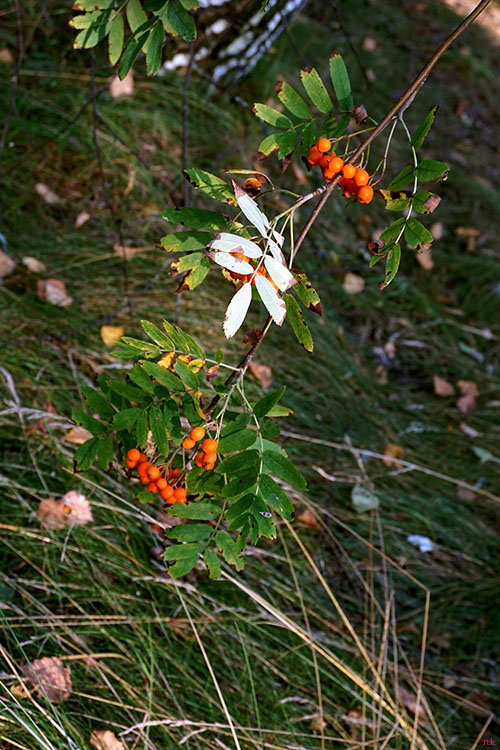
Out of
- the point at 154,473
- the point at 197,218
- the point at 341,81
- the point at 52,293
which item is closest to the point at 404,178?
the point at 341,81

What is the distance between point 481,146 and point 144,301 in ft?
9.10

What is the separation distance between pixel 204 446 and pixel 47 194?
145cm

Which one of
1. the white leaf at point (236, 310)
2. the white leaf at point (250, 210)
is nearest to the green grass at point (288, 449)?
the white leaf at point (236, 310)

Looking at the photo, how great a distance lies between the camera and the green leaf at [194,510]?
919 millimetres

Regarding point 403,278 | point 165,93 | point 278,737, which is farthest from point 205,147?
point 278,737

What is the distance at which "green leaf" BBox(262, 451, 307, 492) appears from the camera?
839 millimetres

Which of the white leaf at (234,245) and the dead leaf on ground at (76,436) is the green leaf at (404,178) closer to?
the white leaf at (234,245)

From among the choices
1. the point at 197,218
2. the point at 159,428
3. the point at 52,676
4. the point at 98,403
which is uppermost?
the point at 197,218

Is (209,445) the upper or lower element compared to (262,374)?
upper

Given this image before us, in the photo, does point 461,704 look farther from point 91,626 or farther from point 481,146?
point 481,146

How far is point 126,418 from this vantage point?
924mm

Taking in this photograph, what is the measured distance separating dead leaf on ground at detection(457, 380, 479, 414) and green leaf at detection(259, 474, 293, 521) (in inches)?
63.4

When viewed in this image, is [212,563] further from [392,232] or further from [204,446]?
[392,232]

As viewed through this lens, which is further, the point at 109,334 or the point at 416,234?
the point at 109,334
